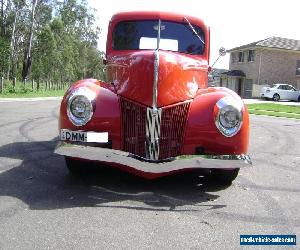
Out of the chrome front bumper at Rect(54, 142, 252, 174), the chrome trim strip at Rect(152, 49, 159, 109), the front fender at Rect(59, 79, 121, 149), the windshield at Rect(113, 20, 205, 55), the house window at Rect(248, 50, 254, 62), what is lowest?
the chrome front bumper at Rect(54, 142, 252, 174)

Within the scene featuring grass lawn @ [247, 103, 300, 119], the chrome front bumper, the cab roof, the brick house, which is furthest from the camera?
the brick house


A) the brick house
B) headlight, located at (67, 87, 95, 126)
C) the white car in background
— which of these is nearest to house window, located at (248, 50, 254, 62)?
the brick house

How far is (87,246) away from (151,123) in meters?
1.79

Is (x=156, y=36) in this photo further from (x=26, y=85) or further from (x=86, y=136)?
(x=26, y=85)

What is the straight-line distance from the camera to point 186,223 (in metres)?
3.96

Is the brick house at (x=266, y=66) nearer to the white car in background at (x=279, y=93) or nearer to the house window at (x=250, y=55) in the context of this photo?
the house window at (x=250, y=55)

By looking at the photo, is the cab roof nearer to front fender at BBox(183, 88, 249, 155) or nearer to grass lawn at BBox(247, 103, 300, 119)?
front fender at BBox(183, 88, 249, 155)

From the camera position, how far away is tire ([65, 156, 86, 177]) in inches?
208

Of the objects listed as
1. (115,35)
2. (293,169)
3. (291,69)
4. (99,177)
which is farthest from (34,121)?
(291,69)

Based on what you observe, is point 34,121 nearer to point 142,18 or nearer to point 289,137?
point 142,18

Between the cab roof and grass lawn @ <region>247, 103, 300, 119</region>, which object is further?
grass lawn @ <region>247, 103, 300, 119</region>

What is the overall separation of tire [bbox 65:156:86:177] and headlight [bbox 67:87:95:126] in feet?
2.16

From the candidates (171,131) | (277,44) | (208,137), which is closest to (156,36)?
(171,131)

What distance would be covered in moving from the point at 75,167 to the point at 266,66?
3796 cm
